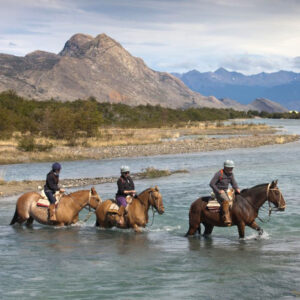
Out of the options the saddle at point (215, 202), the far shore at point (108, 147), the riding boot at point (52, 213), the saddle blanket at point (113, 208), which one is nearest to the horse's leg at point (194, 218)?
the saddle at point (215, 202)

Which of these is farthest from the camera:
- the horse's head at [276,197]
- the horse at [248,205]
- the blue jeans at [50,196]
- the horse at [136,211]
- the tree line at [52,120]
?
the tree line at [52,120]

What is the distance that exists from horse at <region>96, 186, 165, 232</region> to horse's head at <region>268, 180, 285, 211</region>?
2.90 m

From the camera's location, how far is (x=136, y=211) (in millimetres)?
14906

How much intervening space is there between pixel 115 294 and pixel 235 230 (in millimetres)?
6992

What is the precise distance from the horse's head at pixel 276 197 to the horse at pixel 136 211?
290 cm

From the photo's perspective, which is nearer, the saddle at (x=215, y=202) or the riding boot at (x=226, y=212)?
the riding boot at (x=226, y=212)

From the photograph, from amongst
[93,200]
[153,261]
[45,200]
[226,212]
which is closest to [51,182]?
[45,200]

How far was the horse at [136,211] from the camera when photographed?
47.6 feet

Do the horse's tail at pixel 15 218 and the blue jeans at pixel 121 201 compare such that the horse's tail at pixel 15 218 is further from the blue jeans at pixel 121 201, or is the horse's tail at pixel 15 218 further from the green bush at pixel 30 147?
the green bush at pixel 30 147

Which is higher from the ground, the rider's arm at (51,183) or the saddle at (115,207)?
the rider's arm at (51,183)

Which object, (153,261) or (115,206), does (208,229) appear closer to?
(153,261)

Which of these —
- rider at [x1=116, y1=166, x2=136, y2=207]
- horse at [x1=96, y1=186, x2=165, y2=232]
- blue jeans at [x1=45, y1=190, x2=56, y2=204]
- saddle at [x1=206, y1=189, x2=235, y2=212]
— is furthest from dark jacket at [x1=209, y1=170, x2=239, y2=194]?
blue jeans at [x1=45, y1=190, x2=56, y2=204]

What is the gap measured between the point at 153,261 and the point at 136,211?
2.48 metres

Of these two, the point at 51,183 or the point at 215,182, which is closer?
the point at 215,182
